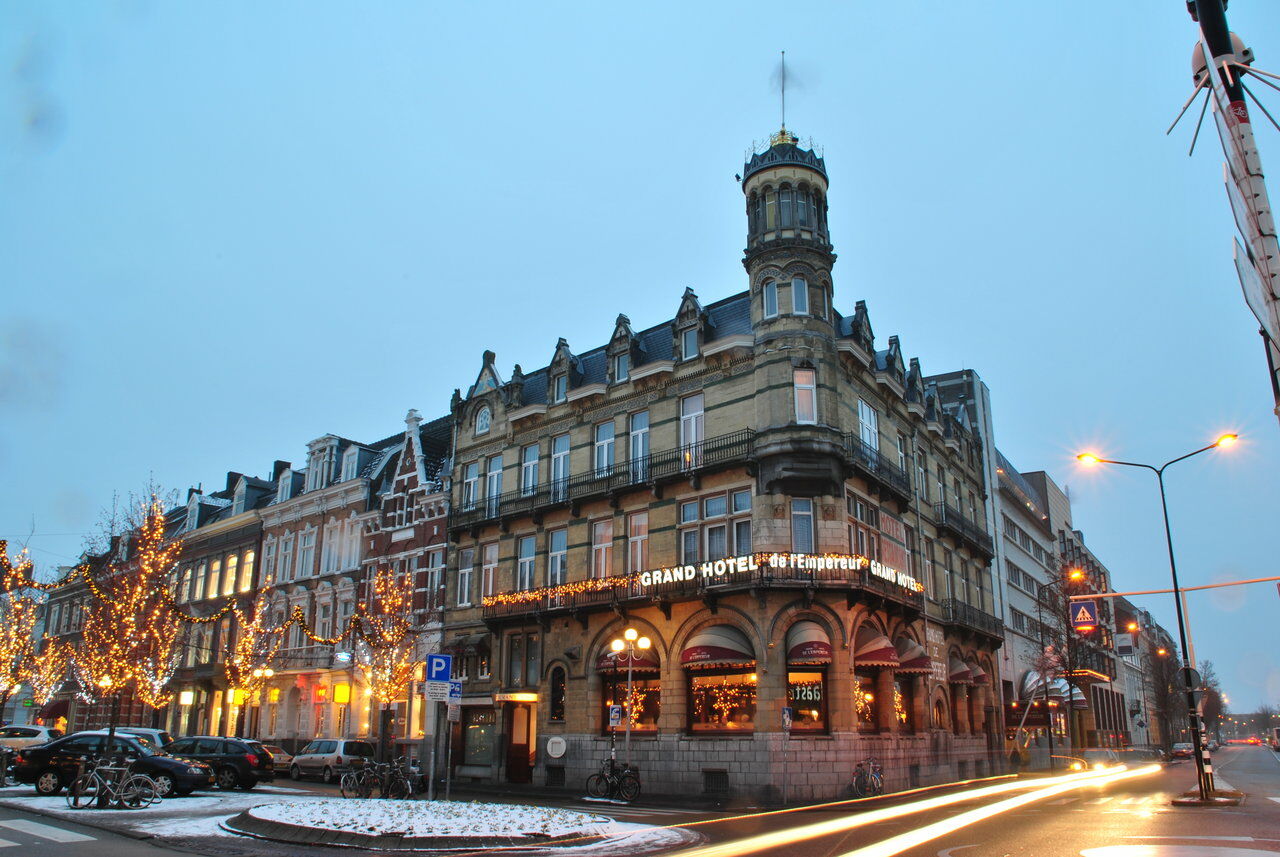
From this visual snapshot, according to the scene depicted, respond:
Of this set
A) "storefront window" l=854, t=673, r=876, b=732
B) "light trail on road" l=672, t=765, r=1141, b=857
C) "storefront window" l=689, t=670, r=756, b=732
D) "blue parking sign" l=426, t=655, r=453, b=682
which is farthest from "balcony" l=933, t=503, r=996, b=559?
"blue parking sign" l=426, t=655, r=453, b=682

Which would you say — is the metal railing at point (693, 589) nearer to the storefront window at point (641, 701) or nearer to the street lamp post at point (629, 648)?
the street lamp post at point (629, 648)

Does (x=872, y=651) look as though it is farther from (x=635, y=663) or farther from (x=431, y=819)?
(x=431, y=819)

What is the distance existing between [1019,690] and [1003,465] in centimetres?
1635

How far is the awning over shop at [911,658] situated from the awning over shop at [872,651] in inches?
45.8

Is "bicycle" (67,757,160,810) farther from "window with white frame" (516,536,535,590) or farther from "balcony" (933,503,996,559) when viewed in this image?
"balcony" (933,503,996,559)

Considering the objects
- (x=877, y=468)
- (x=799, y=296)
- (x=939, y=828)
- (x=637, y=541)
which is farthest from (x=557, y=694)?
(x=939, y=828)

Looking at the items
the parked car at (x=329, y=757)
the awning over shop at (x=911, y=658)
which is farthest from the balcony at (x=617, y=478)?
the parked car at (x=329, y=757)

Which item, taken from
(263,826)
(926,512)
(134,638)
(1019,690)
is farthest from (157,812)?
(1019,690)

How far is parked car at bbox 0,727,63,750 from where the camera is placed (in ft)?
120

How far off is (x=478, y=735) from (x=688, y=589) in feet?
43.3

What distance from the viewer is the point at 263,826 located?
16.0 meters

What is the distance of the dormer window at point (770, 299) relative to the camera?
32.1 m

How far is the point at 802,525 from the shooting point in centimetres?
3003

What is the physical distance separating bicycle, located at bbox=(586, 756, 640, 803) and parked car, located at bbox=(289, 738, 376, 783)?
10.8m
